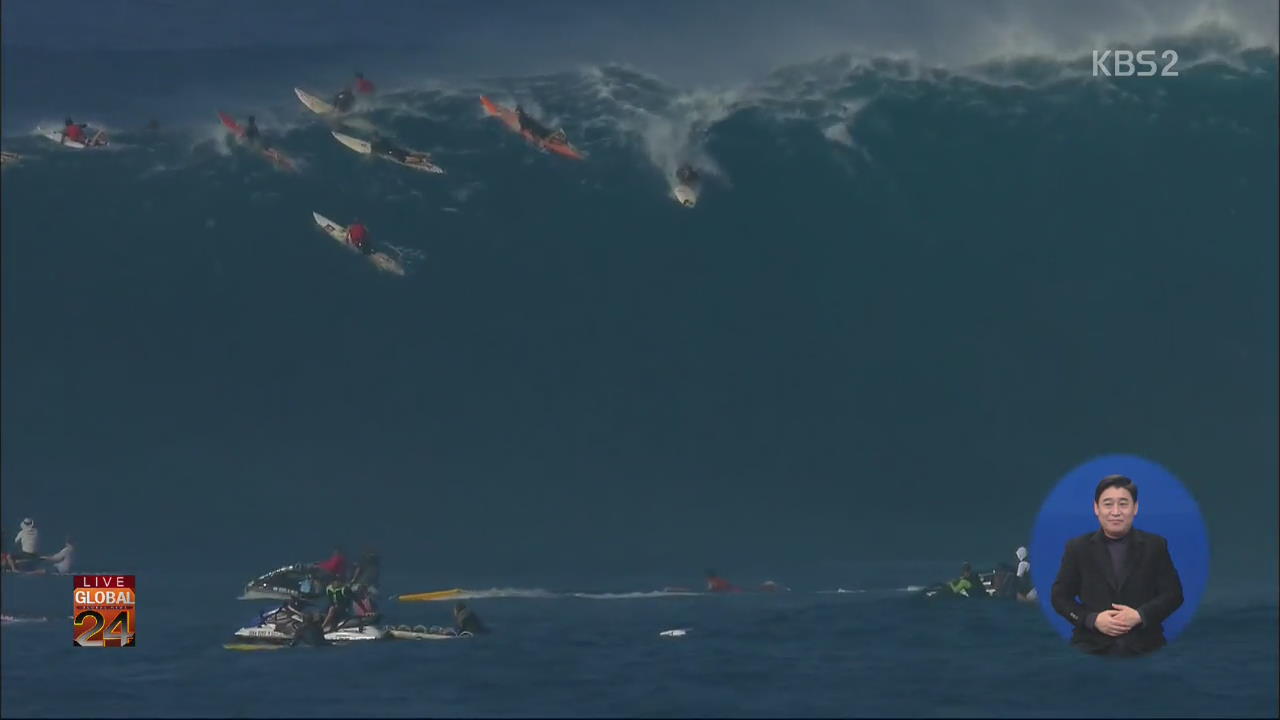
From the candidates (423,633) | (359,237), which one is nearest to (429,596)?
(423,633)

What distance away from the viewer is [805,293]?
85.4 ft

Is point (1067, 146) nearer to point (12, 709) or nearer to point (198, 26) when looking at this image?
point (198, 26)

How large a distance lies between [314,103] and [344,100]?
509mm

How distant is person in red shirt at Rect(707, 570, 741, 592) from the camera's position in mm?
22172

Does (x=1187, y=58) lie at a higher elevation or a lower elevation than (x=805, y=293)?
higher

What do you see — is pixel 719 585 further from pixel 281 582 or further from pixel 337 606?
pixel 281 582

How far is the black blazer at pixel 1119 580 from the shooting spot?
14.5 meters

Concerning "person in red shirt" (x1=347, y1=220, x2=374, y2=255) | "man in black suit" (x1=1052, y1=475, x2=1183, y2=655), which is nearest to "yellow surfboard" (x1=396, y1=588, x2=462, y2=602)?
"person in red shirt" (x1=347, y1=220, x2=374, y2=255)

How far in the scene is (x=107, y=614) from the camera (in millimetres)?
18297

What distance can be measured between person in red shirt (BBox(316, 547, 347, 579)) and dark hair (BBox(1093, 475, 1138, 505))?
36.0 feet

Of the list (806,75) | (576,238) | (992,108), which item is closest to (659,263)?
(576,238)

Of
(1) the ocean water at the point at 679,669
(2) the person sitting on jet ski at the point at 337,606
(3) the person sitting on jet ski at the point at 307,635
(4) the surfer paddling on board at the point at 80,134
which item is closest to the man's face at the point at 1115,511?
(1) the ocean water at the point at 679,669

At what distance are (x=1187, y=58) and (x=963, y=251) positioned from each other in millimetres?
4881
